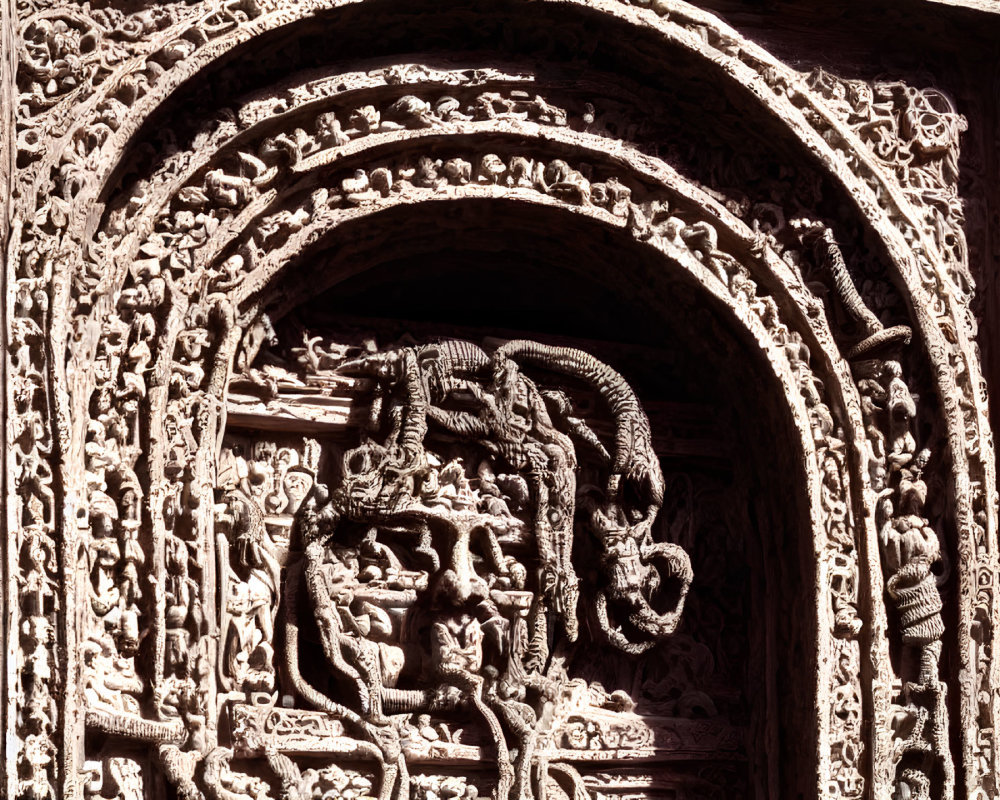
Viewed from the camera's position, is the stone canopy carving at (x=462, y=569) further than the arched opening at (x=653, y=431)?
No

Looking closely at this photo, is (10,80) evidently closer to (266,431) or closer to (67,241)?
(67,241)

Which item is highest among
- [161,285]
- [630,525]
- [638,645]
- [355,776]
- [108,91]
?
[108,91]

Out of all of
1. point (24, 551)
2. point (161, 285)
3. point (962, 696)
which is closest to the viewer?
point (24, 551)

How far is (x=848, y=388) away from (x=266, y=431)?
6.62ft

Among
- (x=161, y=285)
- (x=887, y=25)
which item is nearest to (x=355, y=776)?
(x=161, y=285)

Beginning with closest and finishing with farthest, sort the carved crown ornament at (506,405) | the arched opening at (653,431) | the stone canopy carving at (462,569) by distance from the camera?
1. the carved crown ornament at (506,405)
2. the stone canopy carving at (462,569)
3. the arched opening at (653,431)

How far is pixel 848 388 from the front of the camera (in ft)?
21.7

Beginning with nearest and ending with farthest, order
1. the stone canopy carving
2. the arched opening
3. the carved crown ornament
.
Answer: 1. the carved crown ornament
2. the stone canopy carving
3. the arched opening

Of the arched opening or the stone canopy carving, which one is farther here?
the arched opening

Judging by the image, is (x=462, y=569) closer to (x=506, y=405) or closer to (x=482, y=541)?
(x=482, y=541)

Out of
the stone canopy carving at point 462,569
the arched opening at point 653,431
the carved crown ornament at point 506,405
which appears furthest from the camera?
the arched opening at point 653,431

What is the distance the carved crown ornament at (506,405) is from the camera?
5.94 m

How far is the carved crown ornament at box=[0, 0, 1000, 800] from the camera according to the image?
5938mm

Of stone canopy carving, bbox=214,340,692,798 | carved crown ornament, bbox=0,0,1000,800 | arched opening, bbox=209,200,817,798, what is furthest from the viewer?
arched opening, bbox=209,200,817,798
